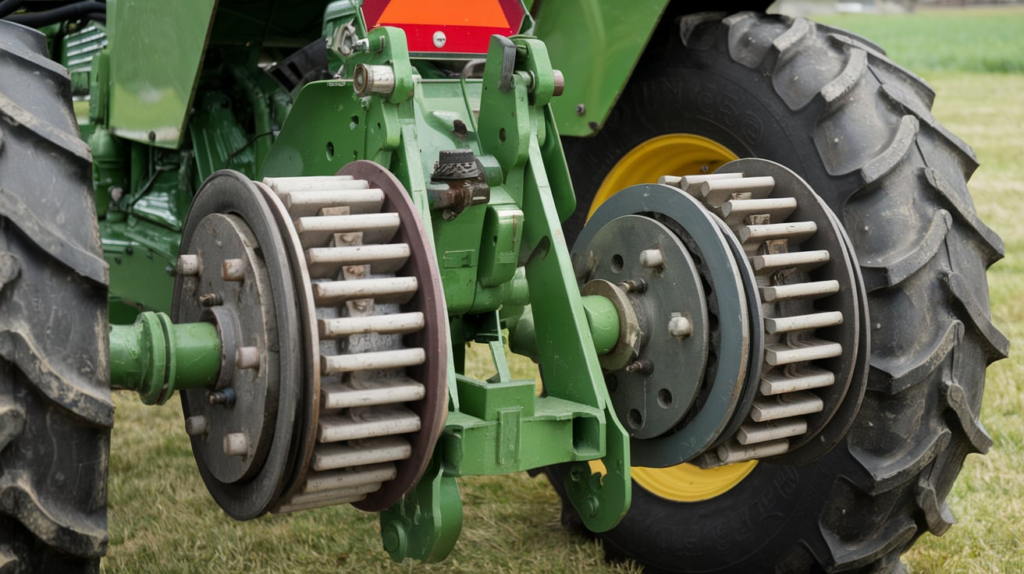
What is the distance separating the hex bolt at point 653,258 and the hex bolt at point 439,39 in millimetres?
712

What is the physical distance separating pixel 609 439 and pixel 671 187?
537 mm

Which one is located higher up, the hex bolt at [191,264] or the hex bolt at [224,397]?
the hex bolt at [191,264]

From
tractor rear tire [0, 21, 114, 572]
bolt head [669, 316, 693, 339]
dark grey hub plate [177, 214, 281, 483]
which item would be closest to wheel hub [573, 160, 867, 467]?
bolt head [669, 316, 693, 339]

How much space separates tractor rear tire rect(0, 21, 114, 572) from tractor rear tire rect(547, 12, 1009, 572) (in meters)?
1.58

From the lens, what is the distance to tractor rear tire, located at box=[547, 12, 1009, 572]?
256 cm

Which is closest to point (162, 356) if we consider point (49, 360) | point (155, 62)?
point (49, 360)

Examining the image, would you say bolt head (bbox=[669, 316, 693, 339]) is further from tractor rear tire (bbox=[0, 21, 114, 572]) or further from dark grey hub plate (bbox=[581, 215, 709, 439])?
tractor rear tire (bbox=[0, 21, 114, 572])

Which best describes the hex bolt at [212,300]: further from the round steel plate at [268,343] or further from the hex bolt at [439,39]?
the hex bolt at [439,39]

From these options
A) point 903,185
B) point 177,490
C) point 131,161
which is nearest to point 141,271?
point 131,161

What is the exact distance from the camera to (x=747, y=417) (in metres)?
2.36

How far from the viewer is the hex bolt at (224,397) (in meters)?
2.07

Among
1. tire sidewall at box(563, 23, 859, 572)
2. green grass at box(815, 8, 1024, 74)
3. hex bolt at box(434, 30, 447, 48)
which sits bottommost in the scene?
Result: green grass at box(815, 8, 1024, 74)

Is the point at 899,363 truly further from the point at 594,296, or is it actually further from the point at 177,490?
the point at 177,490

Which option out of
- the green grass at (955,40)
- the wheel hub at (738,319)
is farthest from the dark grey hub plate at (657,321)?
the green grass at (955,40)
